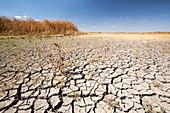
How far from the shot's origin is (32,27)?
473 inches

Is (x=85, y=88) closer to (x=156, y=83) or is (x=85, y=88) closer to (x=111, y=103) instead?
(x=111, y=103)

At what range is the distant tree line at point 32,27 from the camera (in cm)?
1081

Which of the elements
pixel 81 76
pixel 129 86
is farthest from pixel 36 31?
pixel 129 86

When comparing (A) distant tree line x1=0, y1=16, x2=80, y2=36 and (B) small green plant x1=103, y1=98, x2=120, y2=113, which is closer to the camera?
(B) small green plant x1=103, y1=98, x2=120, y2=113

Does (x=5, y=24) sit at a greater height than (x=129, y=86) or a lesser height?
greater

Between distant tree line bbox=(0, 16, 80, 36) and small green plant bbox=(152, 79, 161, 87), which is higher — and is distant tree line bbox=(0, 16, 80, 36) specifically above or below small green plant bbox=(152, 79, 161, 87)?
above

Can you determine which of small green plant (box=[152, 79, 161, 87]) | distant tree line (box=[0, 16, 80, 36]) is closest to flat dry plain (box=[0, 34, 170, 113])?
small green plant (box=[152, 79, 161, 87])

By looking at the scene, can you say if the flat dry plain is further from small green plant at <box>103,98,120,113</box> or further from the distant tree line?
the distant tree line

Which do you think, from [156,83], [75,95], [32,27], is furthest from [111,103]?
[32,27]

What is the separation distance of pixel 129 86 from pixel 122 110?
675 mm

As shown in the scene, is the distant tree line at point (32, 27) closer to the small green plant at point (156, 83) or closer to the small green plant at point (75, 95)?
the small green plant at point (75, 95)

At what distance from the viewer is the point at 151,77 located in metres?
2.55

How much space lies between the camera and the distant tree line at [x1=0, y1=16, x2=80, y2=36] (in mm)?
10812

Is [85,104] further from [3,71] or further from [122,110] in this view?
[3,71]
